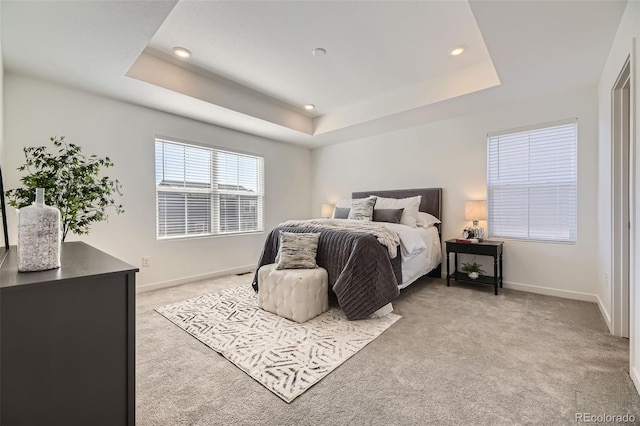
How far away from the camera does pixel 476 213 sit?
3541mm

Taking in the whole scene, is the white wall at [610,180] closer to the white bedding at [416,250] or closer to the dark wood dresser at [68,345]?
the white bedding at [416,250]

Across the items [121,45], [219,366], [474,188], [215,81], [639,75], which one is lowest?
[219,366]

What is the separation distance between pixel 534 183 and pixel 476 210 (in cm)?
74

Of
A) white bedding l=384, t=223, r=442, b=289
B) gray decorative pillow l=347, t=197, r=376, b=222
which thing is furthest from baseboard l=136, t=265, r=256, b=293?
white bedding l=384, t=223, r=442, b=289

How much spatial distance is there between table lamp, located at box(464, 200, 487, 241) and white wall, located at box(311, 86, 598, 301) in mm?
262

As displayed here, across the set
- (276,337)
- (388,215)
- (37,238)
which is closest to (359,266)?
(276,337)

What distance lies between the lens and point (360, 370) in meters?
1.79

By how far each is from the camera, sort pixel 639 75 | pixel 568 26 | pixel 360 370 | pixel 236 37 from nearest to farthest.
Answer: pixel 639 75 < pixel 360 370 < pixel 568 26 < pixel 236 37

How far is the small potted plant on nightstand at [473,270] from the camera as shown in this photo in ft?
11.5

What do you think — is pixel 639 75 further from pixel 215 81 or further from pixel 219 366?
pixel 215 81

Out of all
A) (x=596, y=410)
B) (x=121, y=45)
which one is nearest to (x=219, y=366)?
(x=596, y=410)

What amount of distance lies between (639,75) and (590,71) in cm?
144
